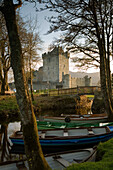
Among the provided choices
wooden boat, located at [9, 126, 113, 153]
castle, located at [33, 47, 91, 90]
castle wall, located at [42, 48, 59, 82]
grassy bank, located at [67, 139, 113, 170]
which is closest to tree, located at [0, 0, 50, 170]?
grassy bank, located at [67, 139, 113, 170]

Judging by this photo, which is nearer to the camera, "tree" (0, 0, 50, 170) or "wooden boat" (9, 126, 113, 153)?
"tree" (0, 0, 50, 170)

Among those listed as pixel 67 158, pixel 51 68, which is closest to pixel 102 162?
pixel 67 158

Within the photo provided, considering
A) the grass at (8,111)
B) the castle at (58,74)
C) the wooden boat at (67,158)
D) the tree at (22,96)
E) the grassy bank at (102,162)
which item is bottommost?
the grass at (8,111)

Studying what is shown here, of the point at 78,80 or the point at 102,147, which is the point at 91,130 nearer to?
the point at 102,147

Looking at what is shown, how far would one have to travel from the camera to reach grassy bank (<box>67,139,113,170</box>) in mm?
2326

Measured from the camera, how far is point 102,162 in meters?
2.49

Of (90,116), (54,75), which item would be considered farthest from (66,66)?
(90,116)

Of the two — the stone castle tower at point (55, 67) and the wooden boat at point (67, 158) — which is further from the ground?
the stone castle tower at point (55, 67)

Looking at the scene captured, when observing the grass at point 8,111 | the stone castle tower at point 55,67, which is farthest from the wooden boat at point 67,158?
the stone castle tower at point 55,67

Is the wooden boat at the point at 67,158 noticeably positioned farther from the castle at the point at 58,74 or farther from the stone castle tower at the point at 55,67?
the stone castle tower at the point at 55,67

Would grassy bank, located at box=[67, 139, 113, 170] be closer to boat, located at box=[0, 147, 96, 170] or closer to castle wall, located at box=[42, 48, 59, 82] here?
boat, located at box=[0, 147, 96, 170]

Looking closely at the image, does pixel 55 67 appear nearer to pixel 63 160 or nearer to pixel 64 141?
pixel 64 141

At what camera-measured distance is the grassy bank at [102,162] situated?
7.63ft

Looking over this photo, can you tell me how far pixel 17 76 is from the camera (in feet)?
9.16
